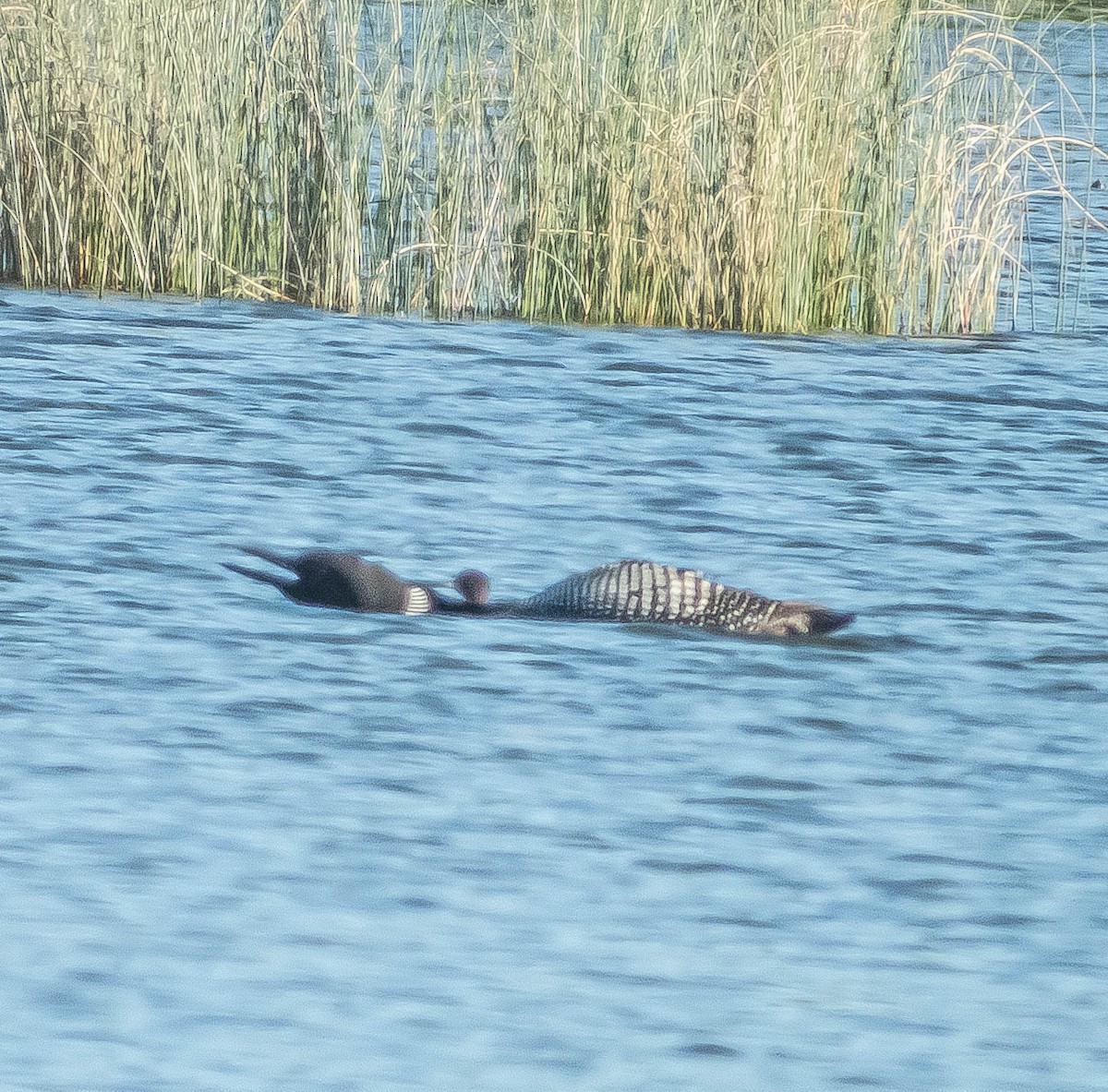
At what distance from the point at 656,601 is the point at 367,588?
2.25ft

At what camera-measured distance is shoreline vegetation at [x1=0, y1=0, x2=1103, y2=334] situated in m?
9.41

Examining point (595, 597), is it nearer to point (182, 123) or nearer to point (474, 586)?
point (474, 586)

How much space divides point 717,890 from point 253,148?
6.15 metres

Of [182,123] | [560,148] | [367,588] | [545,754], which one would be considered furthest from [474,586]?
[182,123]

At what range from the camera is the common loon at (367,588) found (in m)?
5.89

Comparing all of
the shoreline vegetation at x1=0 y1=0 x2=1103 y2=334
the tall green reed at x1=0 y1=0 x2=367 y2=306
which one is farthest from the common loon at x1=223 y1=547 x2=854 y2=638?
the tall green reed at x1=0 y1=0 x2=367 y2=306

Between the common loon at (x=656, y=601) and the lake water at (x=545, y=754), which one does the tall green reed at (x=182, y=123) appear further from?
the common loon at (x=656, y=601)

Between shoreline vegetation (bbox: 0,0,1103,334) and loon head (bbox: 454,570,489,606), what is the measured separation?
3816 mm

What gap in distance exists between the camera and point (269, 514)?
7.00 metres

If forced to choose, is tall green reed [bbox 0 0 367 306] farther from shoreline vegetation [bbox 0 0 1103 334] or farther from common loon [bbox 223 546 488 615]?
common loon [bbox 223 546 488 615]

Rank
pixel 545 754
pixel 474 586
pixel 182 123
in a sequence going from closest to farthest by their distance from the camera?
pixel 545 754, pixel 474 586, pixel 182 123

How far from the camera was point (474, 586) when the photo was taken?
5852 mm

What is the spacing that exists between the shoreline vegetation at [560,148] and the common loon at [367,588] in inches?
146

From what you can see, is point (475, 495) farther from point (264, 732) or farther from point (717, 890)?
point (717, 890)
